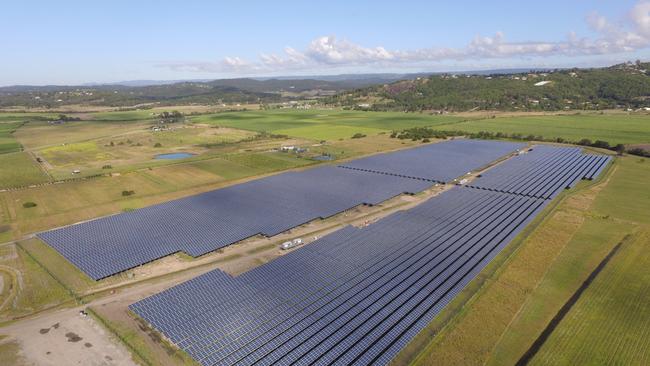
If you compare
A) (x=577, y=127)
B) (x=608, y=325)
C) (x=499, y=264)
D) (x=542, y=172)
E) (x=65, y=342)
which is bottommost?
(x=608, y=325)

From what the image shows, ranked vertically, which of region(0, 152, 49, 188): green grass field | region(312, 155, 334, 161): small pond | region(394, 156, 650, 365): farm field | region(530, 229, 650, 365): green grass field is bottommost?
region(530, 229, 650, 365): green grass field

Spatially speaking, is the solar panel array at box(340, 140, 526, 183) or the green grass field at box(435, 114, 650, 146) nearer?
the solar panel array at box(340, 140, 526, 183)

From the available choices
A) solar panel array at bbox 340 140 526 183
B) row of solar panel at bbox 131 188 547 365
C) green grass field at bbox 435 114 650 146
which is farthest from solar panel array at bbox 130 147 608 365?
green grass field at bbox 435 114 650 146

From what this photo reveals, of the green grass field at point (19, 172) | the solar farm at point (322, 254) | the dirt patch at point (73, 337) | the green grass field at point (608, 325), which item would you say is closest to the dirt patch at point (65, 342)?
the dirt patch at point (73, 337)

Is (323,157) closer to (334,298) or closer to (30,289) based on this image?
(334,298)

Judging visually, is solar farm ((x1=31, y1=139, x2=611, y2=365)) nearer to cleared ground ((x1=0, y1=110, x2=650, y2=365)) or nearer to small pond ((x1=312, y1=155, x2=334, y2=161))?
cleared ground ((x1=0, y1=110, x2=650, y2=365))

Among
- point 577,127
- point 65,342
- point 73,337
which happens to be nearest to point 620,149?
point 577,127

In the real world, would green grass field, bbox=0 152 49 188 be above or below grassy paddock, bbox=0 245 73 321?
above
